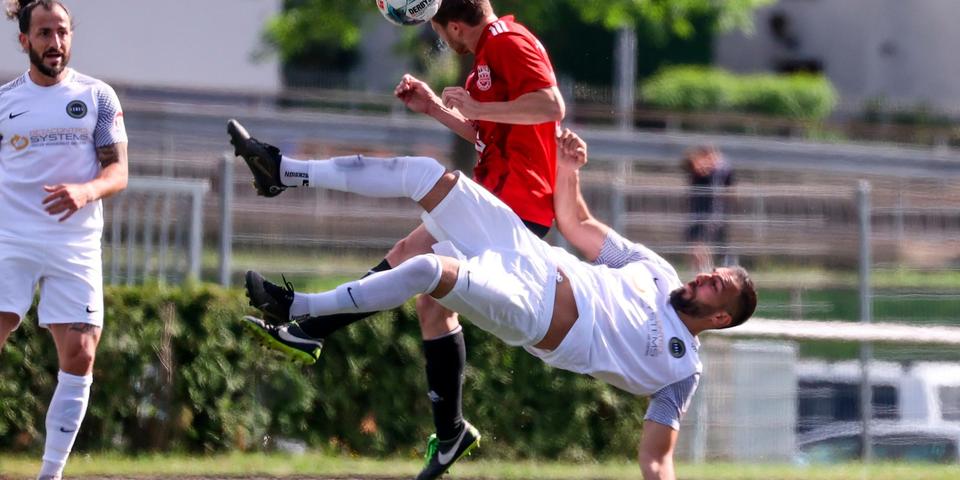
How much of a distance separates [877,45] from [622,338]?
40328mm

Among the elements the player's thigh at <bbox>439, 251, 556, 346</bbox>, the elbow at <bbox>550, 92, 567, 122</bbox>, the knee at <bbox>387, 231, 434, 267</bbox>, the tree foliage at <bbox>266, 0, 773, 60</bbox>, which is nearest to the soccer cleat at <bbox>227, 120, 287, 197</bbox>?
the knee at <bbox>387, 231, 434, 267</bbox>

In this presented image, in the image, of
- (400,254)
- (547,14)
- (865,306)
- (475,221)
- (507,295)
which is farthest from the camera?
(547,14)

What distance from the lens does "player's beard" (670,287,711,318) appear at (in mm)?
7504

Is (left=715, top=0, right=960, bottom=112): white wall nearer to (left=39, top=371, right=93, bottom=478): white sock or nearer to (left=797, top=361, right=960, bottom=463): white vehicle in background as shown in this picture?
(left=797, top=361, right=960, bottom=463): white vehicle in background

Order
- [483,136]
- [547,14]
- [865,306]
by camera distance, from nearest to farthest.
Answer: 1. [483,136]
2. [865,306]
3. [547,14]

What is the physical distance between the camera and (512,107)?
A: 7547 mm

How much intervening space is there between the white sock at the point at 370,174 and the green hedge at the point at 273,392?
3.63 metres

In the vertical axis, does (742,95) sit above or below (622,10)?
above

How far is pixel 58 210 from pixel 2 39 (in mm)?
28783

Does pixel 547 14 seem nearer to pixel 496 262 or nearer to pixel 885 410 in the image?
pixel 885 410

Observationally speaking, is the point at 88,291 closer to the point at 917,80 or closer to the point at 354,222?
the point at 354,222

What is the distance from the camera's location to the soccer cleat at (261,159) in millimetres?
7188

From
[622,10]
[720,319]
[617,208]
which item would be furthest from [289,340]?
[622,10]

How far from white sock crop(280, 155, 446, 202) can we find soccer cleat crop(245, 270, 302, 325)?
0.51 m
